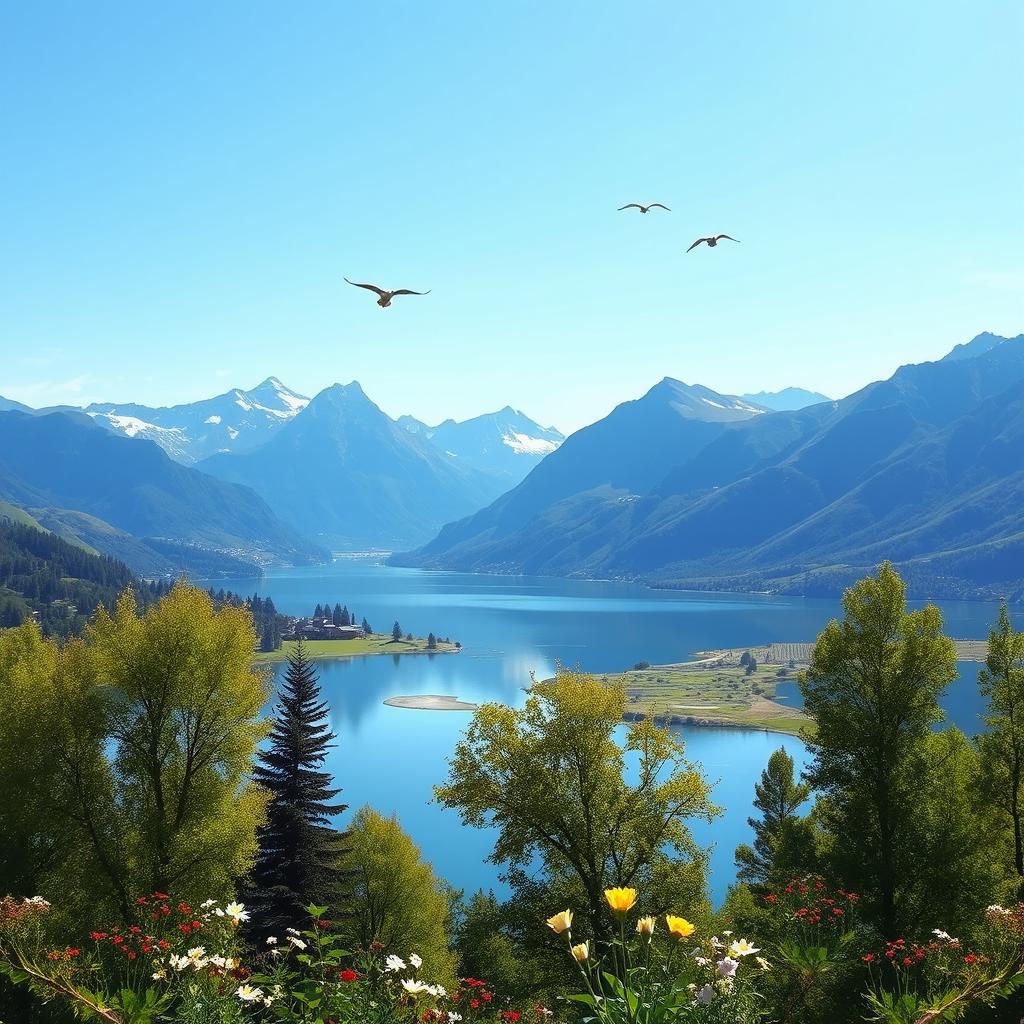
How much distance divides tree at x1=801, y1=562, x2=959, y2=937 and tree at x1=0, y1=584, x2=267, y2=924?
14355 millimetres

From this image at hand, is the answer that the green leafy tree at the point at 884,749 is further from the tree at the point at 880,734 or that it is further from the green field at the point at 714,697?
the green field at the point at 714,697

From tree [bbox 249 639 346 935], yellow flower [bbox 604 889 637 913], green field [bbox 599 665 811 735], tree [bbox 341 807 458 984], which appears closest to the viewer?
yellow flower [bbox 604 889 637 913]

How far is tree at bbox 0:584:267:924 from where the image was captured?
2102 cm

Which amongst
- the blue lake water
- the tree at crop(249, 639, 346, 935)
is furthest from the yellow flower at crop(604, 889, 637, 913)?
the tree at crop(249, 639, 346, 935)

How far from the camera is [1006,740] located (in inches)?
827

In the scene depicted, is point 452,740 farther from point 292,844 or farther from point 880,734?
point 880,734

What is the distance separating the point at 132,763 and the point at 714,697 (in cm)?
13223

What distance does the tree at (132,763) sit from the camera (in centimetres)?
2102

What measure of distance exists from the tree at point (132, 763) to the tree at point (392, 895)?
16726mm

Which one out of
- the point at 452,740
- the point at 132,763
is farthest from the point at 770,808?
the point at 452,740

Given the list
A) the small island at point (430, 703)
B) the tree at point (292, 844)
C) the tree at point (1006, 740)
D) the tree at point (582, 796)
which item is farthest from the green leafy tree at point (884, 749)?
the small island at point (430, 703)

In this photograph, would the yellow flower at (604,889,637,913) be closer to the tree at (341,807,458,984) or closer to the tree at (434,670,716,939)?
the tree at (434,670,716,939)

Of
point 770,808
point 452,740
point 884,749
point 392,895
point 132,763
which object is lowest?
point 452,740

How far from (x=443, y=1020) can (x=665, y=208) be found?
14.7 metres
